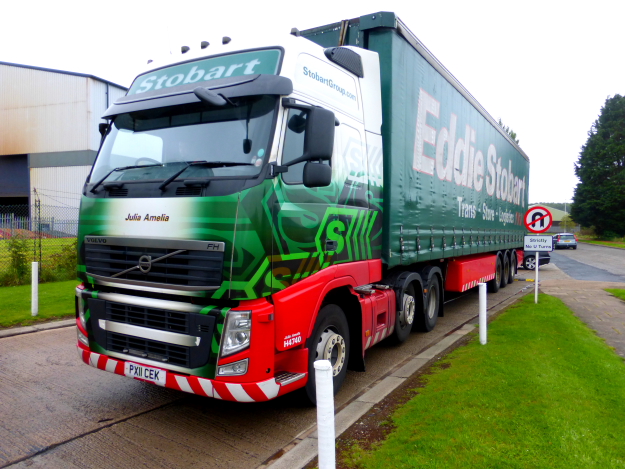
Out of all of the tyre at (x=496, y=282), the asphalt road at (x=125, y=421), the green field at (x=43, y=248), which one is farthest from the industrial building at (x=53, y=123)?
the asphalt road at (x=125, y=421)

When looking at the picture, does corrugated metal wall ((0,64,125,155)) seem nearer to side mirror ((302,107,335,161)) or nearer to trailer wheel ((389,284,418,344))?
trailer wheel ((389,284,418,344))

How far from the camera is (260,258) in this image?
3.73m

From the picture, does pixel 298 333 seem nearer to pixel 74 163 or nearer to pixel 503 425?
pixel 503 425

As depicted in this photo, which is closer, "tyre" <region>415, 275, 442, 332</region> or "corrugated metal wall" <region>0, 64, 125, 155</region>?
"tyre" <region>415, 275, 442, 332</region>

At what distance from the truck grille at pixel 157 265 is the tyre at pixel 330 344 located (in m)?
1.22

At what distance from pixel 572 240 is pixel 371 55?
148 ft

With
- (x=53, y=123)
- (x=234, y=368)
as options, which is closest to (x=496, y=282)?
(x=234, y=368)

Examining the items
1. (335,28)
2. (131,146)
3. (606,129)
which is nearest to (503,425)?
(131,146)

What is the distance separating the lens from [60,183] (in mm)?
31906

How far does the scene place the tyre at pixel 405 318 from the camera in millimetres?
6664

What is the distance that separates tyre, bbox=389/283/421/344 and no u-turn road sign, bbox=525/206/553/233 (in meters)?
4.96

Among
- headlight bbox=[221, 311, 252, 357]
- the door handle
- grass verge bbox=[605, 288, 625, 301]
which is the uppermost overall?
the door handle

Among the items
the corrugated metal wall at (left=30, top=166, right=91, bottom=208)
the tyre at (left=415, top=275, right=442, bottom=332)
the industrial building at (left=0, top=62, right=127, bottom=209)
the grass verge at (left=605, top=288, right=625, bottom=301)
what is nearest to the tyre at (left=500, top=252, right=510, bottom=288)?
the grass verge at (left=605, top=288, right=625, bottom=301)

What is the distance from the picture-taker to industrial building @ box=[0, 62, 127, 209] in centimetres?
3042
